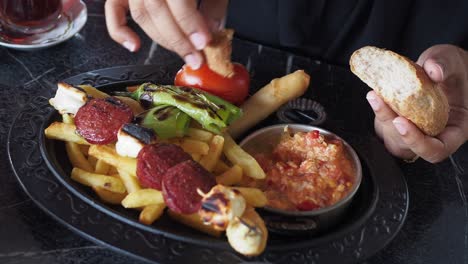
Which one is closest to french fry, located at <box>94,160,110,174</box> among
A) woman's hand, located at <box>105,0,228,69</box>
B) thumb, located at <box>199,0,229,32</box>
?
woman's hand, located at <box>105,0,228,69</box>

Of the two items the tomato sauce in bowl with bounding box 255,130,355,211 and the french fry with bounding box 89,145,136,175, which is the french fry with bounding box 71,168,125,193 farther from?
the tomato sauce in bowl with bounding box 255,130,355,211

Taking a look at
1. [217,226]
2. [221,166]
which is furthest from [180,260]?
[221,166]


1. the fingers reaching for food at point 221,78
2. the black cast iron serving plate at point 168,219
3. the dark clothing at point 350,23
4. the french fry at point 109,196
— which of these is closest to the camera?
the black cast iron serving plate at point 168,219

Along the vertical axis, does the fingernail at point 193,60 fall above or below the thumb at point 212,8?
above

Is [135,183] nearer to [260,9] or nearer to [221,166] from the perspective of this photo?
[221,166]

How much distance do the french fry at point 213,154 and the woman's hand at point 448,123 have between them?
0.43m

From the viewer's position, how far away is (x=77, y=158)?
1.57 metres

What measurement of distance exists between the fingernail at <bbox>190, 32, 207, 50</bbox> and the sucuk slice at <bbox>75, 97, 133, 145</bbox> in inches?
9.8

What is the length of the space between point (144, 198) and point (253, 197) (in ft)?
0.83

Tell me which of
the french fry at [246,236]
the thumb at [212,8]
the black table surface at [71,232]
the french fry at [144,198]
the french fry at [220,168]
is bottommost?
the black table surface at [71,232]

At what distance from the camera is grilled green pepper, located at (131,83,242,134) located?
1.61 metres

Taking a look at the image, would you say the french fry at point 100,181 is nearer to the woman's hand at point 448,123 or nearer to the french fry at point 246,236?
the french fry at point 246,236

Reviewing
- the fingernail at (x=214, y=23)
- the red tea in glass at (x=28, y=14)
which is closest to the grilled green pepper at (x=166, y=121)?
the fingernail at (x=214, y=23)

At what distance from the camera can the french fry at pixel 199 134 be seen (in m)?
1.58
